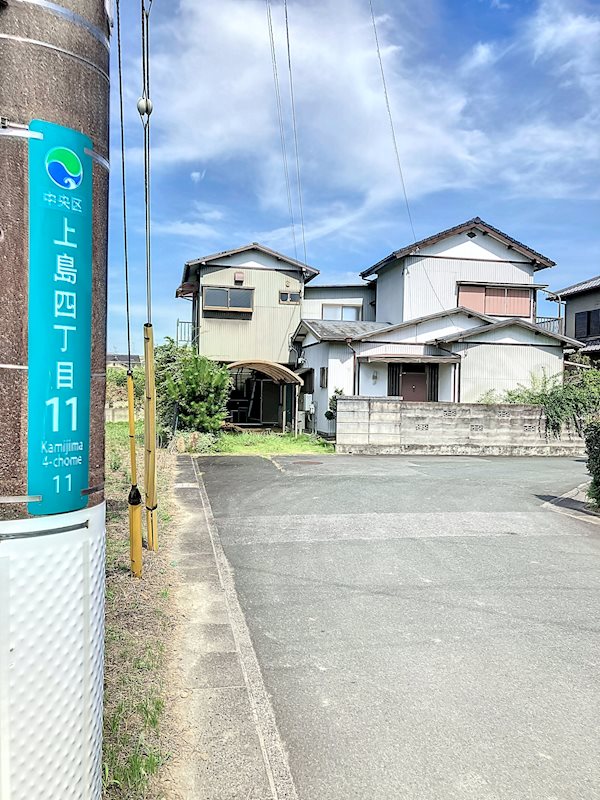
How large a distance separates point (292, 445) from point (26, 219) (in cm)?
1492

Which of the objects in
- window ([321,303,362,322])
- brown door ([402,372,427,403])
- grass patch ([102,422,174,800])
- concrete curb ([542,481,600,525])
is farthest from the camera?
window ([321,303,362,322])

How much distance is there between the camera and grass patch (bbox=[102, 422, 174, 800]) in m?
2.37

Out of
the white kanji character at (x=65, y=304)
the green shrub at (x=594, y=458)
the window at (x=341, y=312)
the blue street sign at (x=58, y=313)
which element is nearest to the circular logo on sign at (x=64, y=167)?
the blue street sign at (x=58, y=313)

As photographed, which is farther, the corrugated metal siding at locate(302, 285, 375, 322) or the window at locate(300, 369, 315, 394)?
the corrugated metal siding at locate(302, 285, 375, 322)

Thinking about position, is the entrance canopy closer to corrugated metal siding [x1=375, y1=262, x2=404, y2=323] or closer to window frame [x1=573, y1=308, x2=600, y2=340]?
corrugated metal siding [x1=375, y1=262, x2=404, y2=323]

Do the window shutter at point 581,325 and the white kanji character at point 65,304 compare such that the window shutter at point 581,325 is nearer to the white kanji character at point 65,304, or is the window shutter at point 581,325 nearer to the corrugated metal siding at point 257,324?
→ the corrugated metal siding at point 257,324

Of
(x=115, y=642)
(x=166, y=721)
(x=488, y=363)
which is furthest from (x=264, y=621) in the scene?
(x=488, y=363)

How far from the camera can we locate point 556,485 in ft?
35.6

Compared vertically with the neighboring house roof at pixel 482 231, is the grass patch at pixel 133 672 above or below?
below

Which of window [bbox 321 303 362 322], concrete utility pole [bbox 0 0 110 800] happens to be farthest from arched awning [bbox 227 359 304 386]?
concrete utility pole [bbox 0 0 110 800]

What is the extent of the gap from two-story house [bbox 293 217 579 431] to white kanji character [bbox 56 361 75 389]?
16253 mm

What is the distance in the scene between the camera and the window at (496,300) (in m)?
21.9

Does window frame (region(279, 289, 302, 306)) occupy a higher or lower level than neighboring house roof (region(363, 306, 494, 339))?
higher

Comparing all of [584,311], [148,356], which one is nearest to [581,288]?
[584,311]
